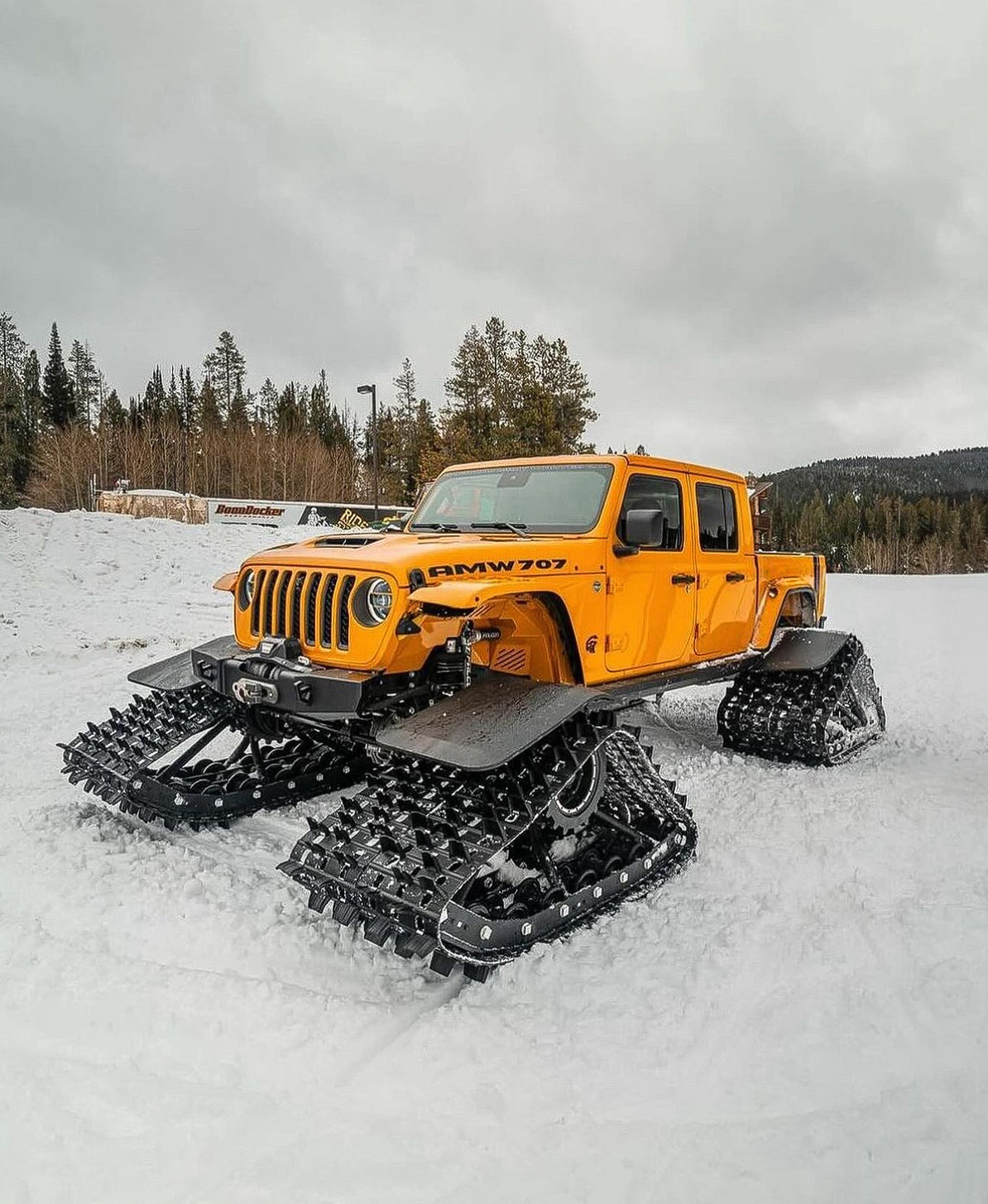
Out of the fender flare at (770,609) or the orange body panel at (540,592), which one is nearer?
the orange body panel at (540,592)

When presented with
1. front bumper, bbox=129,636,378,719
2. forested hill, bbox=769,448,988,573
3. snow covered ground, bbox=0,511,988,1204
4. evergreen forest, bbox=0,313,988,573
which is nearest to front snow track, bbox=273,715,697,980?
snow covered ground, bbox=0,511,988,1204

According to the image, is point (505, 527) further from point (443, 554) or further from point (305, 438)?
point (305, 438)

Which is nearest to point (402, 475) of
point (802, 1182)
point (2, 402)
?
point (2, 402)

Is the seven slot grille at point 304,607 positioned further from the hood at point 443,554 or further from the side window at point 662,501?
the side window at point 662,501

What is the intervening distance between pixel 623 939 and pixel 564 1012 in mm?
567

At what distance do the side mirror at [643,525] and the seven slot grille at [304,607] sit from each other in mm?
1591

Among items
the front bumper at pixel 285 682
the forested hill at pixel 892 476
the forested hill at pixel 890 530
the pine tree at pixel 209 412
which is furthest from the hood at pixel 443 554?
the forested hill at pixel 892 476

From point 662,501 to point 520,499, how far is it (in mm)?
952

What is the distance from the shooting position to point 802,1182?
7.25 ft

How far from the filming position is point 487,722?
3520mm

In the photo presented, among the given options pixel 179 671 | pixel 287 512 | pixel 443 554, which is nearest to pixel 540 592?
pixel 443 554

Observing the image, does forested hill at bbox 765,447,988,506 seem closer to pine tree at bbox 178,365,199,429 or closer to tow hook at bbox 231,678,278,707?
pine tree at bbox 178,365,199,429

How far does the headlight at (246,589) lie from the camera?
4.55 metres

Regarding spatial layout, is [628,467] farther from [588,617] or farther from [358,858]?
[358,858]
